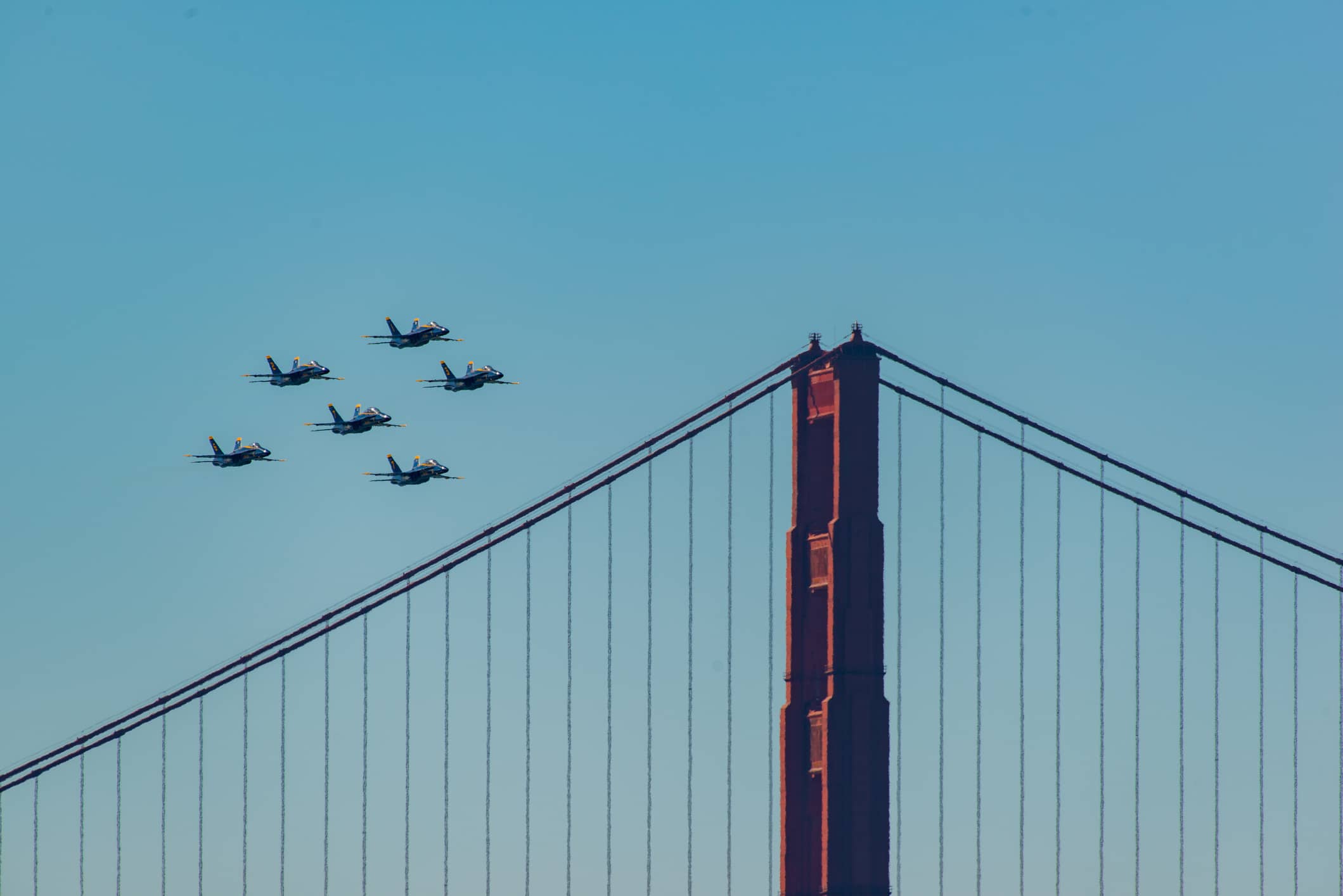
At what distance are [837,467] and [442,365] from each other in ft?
81.0

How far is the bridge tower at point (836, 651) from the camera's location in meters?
99.0

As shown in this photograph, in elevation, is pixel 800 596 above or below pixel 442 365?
below

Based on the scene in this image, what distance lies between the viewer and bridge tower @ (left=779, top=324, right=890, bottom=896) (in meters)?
99.0

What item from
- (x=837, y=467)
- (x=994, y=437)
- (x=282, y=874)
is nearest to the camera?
(x=282, y=874)

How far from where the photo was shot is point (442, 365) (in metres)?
120

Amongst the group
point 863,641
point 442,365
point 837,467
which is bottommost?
point 863,641

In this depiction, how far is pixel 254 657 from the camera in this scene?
109m

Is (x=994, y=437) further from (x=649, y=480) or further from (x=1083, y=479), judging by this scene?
(x=649, y=480)

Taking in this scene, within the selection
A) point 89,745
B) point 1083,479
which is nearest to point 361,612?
point 89,745

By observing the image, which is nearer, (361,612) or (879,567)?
(879,567)

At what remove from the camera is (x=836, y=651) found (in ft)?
330

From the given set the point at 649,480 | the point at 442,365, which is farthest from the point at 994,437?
the point at 442,365

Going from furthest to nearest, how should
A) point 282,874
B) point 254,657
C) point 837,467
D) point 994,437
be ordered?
point 994,437, point 254,657, point 837,467, point 282,874

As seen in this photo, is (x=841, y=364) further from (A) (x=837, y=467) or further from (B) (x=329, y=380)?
(B) (x=329, y=380)
